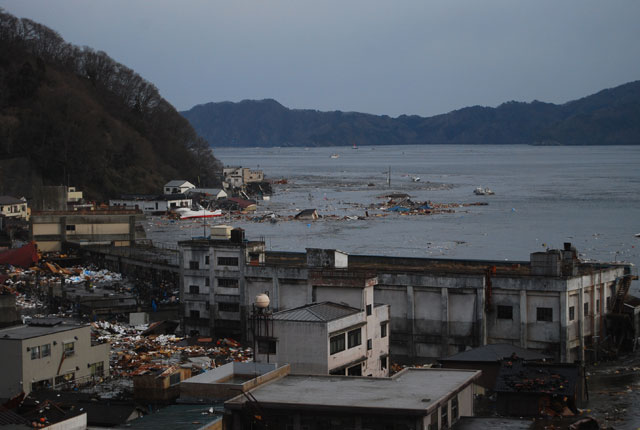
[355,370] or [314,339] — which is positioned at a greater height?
[314,339]

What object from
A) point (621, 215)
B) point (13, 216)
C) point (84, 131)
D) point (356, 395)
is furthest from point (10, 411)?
point (84, 131)

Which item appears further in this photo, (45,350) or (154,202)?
(154,202)

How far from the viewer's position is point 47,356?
22.4 m

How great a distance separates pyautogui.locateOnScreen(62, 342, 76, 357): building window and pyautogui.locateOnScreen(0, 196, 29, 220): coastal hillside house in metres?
44.0

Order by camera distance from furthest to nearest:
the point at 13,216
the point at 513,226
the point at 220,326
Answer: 1. the point at 513,226
2. the point at 13,216
3. the point at 220,326

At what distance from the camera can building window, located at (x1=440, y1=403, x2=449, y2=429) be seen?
15308 mm

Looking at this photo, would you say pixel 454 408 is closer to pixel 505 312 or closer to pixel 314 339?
pixel 314 339

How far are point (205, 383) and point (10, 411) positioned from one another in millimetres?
3748

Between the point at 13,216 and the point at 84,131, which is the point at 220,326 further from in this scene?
the point at 84,131

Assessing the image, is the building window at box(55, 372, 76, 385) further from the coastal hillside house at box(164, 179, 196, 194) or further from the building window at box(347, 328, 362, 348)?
the coastal hillside house at box(164, 179, 196, 194)

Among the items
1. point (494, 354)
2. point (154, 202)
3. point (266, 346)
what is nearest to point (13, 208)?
point (154, 202)

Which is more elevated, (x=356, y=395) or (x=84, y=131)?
(x=84, y=131)

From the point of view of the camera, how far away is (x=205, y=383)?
56.4 feet

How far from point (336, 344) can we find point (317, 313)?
0.80 m
